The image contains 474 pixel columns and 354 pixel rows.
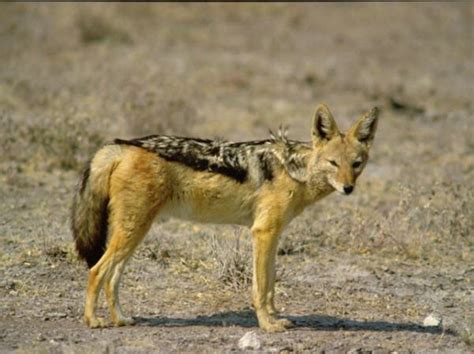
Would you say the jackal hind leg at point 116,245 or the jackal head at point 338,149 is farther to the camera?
the jackal head at point 338,149

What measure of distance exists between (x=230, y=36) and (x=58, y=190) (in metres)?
13.4

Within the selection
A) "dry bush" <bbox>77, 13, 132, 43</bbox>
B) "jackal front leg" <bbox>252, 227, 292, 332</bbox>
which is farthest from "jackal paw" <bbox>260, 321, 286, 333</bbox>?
"dry bush" <bbox>77, 13, 132, 43</bbox>

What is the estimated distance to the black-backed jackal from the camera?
7.14 metres

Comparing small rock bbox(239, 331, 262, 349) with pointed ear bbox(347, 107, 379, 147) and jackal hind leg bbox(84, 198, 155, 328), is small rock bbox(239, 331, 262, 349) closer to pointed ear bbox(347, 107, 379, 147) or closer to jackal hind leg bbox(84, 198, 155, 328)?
jackal hind leg bbox(84, 198, 155, 328)

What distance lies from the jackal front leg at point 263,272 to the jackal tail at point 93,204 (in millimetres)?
1178

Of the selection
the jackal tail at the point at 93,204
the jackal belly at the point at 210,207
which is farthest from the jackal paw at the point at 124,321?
the jackal belly at the point at 210,207

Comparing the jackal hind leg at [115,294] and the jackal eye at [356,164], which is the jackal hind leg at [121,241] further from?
the jackal eye at [356,164]

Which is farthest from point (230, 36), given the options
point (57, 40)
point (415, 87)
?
point (415, 87)

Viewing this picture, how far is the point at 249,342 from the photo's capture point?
22.7 ft

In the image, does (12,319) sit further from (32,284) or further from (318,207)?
(318,207)

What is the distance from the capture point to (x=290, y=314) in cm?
793

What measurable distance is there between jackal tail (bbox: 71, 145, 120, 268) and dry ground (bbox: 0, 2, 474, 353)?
0.65 m

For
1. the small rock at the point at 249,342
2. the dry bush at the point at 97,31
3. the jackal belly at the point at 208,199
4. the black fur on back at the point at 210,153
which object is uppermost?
the dry bush at the point at 97,31

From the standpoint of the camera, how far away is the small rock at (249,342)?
6.90 m
